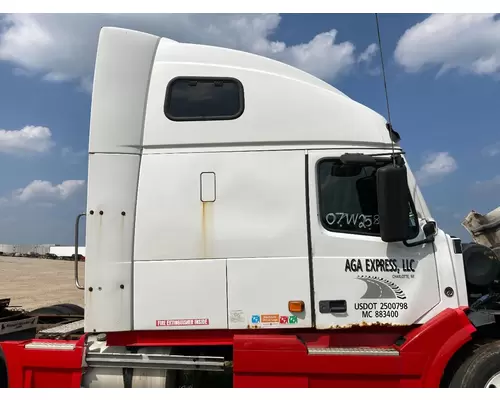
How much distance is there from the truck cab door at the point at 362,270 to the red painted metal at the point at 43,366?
231cm

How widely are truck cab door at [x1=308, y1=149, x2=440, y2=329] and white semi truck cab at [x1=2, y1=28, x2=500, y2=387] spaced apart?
13 millimetres

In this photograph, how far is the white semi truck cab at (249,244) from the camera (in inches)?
149

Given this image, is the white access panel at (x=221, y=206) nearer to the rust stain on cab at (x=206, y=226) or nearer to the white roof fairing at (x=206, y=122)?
the rust stain on cab at (x=206, y=226)

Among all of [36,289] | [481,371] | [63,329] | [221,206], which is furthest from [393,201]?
[36,289]

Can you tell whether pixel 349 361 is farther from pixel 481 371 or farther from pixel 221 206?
pixel 221 206

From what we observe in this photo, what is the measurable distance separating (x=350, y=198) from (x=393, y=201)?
1.52 ft

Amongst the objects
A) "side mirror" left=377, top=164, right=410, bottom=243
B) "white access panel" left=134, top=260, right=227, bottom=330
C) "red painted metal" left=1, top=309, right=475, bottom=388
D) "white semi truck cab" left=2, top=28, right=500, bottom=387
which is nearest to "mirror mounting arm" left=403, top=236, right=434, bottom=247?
"white semi truck cab" left=2, top=28, right=500, bottom=387

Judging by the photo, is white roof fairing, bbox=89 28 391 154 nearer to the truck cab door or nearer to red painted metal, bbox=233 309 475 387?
the truck cab door

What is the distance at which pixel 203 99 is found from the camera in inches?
160

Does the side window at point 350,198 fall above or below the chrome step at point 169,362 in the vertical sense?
above

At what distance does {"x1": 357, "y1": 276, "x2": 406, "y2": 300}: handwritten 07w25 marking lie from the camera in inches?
152

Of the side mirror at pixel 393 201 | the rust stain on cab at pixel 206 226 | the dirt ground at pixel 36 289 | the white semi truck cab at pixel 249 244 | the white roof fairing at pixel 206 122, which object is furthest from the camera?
the dirt ground at pixel 36 289

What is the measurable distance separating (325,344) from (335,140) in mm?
1937

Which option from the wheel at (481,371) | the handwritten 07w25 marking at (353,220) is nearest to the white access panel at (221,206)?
the handwritten 07w25 marking at (353,220)
